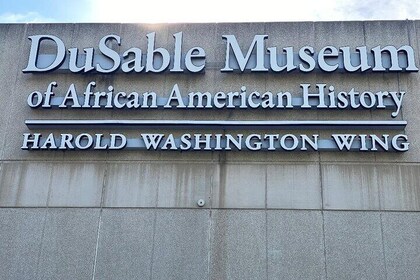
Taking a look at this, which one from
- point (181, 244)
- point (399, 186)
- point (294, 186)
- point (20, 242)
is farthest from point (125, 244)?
point (399, 186)

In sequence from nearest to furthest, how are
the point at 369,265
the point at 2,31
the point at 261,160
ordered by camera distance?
the point at 369,265
the point at 261,160
the point at 2,31

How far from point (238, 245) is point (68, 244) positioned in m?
3.16

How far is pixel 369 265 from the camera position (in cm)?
1052

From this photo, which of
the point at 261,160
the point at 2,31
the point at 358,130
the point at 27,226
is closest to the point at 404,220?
the point at 358,130

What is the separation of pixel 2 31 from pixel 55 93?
206cm

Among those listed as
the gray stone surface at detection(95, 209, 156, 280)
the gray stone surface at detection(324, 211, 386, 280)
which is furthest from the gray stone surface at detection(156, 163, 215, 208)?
the gray stone surface at detection(324, 211, 386, 280)

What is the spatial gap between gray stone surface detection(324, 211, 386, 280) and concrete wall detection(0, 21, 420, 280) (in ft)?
0.06

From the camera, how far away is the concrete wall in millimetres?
10664

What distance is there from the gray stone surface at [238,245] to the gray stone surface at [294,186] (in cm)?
44

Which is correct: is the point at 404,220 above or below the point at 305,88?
below

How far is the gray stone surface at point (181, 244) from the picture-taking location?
1063 cm

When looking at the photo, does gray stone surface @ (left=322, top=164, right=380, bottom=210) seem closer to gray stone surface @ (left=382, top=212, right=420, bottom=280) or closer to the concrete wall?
the concrete wall

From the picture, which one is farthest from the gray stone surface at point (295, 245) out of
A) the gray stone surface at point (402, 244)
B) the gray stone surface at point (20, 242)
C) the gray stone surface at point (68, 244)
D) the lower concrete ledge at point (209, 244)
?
the gray stone surface at point (20, 242)

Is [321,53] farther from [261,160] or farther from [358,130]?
[261,160]
